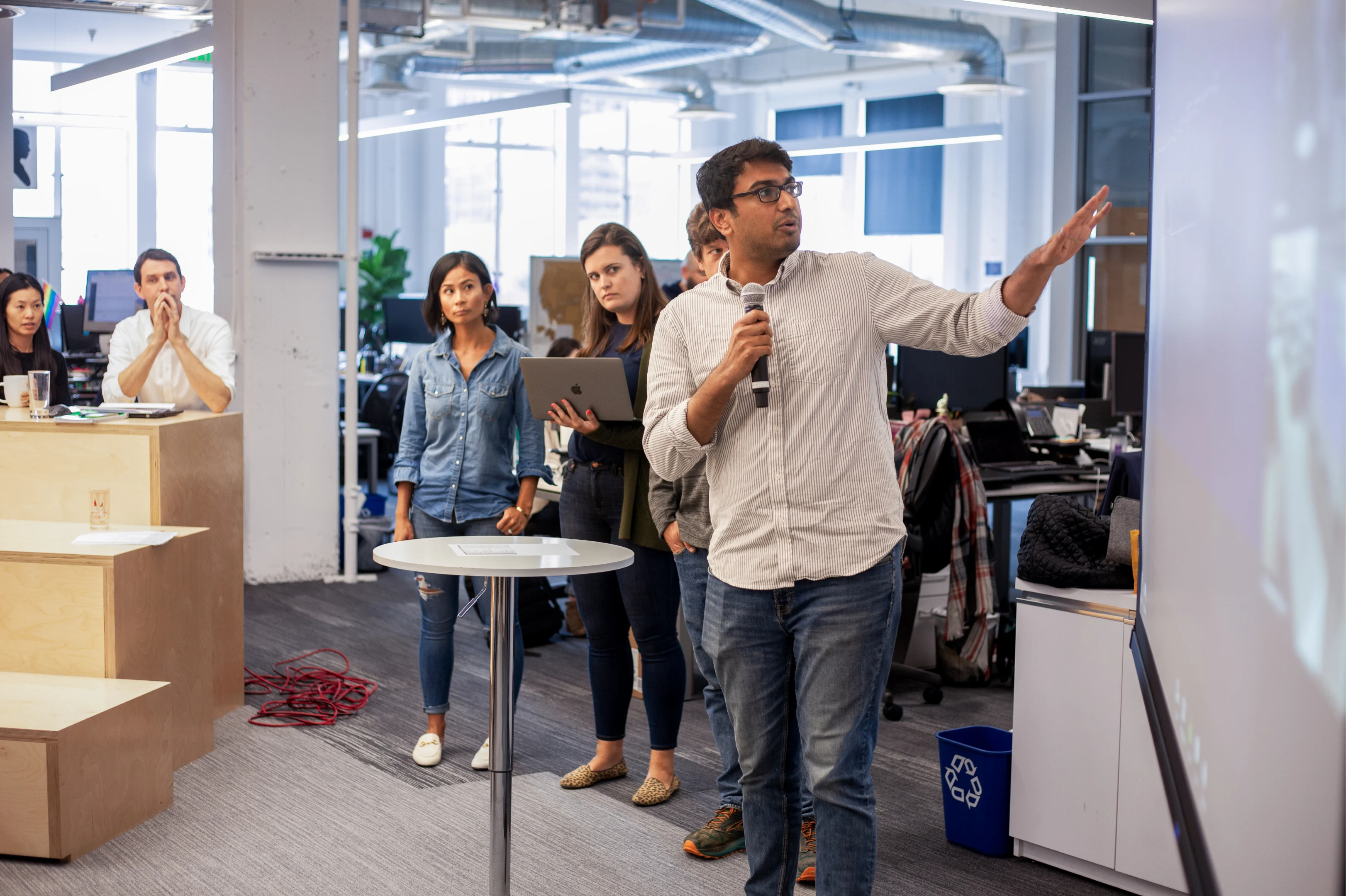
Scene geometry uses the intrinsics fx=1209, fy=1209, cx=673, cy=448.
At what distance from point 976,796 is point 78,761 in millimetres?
2143

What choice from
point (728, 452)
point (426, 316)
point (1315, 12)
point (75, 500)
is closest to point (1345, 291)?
point (1315, 12)

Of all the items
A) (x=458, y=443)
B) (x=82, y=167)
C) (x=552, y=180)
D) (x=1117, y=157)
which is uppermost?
(x=552, y=180)

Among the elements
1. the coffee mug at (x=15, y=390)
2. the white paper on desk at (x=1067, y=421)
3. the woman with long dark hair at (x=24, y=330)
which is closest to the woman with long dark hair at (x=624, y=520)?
the coffee mug at (x=15, y=390)

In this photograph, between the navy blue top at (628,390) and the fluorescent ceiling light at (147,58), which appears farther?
the fluorescent ceiling light at (147,58)

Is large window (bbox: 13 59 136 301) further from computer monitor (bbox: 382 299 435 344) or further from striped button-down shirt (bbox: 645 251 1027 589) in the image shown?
striped button-down shirt (bbox: 645 251 1027 589)

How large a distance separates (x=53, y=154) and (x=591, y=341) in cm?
1224

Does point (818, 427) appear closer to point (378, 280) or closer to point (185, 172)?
point (378, 280)

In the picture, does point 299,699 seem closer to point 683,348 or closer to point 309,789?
point 309,789

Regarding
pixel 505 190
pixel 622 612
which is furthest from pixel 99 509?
pixel 505 190

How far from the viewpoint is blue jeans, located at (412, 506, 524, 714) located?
3426 millimetres

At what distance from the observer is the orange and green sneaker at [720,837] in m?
2.89

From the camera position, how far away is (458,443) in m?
3.44

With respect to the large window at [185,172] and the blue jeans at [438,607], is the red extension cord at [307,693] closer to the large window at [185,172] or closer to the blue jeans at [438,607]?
the blue jeans at [438,607]

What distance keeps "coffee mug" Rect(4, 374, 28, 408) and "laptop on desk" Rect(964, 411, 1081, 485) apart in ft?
11.2
